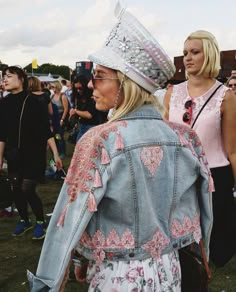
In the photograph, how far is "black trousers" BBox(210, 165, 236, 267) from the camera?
2988 millimetres

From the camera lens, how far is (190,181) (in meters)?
1.75

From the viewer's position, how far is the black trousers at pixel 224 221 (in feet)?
9.80

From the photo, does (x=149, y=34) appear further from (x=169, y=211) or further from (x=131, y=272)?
(x=131, y=272)

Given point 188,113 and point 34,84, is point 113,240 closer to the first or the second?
point 188,113

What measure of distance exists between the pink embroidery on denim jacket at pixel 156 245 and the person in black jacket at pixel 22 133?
296 cm

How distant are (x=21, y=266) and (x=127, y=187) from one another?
2811 millimetres

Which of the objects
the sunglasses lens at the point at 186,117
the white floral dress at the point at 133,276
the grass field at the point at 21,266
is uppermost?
the sunglasses lens at the point at 186,117

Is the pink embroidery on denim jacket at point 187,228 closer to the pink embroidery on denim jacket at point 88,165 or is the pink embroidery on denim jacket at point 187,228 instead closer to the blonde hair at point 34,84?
the pink embroidery on denim jacket at point 88,165

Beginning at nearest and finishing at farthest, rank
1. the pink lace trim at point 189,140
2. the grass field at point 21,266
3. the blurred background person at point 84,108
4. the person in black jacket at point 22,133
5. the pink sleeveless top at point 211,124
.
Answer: the pink lace trim at point 189,140, the pink sleeveless top at point 211,124, the grass field at point 21,266, the person in black jacket at point 22,133, the blurred background person at point 84,108

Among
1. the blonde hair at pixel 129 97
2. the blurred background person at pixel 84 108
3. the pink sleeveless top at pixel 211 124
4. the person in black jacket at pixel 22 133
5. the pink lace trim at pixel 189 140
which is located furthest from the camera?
the blurred background person at pixel 84 108

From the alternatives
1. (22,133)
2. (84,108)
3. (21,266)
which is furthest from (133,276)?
(84,108)

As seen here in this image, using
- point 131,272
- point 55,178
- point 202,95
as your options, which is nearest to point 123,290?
point 131,272

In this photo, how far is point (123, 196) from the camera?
5.13 ft

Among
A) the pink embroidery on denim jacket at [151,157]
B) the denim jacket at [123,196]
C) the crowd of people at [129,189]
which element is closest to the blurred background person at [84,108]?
the crowd of people at [129,189]
